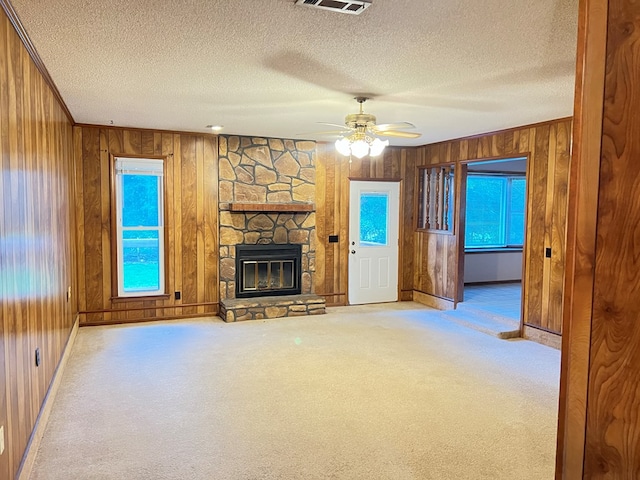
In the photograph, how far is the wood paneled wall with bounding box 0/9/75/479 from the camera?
7.49 ft

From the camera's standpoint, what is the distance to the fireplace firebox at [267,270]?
6590 millimetres

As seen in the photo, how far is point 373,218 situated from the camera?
743 cm

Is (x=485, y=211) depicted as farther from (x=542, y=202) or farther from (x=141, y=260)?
(x=141, y=260)

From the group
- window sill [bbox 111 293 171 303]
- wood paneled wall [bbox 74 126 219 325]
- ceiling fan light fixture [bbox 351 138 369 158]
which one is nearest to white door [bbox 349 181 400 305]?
wood paneled wall [bbox 74 126 219 325]

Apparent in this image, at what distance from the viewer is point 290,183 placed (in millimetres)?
6832

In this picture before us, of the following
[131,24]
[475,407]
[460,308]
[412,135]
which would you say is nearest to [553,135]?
[412,135]

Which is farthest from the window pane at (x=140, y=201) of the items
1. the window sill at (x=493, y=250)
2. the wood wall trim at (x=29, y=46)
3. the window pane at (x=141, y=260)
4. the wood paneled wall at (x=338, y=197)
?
the window sill at (x=493, y=250)

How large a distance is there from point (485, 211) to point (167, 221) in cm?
593

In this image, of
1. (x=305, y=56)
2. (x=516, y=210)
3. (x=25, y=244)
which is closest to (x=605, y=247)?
(x=305, y=56)

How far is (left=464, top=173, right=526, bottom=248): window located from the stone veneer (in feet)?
11.9

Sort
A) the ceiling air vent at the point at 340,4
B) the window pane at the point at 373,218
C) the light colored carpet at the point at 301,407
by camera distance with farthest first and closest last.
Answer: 1. the window pane at the point at 373,218
2. the light colored carpet at the point at 301,407
3. the ceiling air vent at the point at 340,4

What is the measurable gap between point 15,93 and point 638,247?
2918mm

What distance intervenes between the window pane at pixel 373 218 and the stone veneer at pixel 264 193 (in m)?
0.85

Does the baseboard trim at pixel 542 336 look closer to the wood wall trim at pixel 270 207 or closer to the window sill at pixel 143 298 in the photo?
the wood wall trim at pixel 270 207
